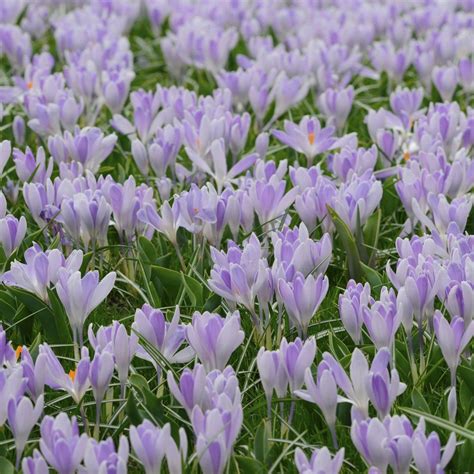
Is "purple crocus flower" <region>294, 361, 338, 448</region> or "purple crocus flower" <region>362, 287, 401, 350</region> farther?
"purple crocus flower" <region>362, 287, 401, 350</region>

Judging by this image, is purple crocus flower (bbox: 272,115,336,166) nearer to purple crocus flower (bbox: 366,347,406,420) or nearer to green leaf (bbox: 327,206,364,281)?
green leaf (bbox: 327,206,364,281)

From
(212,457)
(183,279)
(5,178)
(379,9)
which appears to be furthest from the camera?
(379,9)

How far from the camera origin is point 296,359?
1877 millimetres

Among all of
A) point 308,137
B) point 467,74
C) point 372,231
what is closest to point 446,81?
point 467,74

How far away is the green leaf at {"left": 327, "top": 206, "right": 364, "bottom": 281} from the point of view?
2510mm

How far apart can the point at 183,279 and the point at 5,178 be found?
1.18 meters

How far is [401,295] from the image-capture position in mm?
2076

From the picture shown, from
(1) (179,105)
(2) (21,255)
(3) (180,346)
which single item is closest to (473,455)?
(3) (180,346)

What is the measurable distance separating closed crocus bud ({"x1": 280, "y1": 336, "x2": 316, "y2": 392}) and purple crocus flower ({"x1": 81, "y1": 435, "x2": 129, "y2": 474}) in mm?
393

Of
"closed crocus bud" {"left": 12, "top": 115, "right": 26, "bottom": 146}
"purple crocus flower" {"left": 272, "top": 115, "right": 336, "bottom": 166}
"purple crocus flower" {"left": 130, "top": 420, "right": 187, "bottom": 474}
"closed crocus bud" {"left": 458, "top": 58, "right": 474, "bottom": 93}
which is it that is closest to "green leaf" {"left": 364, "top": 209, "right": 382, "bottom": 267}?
"purple crocus flower" {"left": 272, "top": 115, "right": 336, "bottom": 166}

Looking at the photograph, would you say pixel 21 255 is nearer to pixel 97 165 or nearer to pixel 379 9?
pixel 97 165

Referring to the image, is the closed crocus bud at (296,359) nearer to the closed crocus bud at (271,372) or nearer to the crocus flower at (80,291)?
the closed crocus bud at (271,372)

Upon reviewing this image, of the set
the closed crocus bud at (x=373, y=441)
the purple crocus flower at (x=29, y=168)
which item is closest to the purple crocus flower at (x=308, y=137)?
the purple crocus flower at (x=29, y=168)

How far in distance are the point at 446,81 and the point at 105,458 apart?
9.07 ft
